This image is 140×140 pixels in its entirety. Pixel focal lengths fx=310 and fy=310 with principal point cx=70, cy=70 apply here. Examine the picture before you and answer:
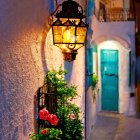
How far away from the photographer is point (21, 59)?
12.0 ft

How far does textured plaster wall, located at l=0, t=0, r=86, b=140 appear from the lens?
3262 millimetres

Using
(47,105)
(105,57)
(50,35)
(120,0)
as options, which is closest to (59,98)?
(47,105)

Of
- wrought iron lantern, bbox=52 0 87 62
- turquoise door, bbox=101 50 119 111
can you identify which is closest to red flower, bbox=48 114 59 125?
wrought iron lantern, bbox=52 0 87 62

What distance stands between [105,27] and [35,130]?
755 centimetres

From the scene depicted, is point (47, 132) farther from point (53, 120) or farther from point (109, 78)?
point (109, 78)

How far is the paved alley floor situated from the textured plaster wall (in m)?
5.25

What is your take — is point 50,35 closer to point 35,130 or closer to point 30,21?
point 30,21

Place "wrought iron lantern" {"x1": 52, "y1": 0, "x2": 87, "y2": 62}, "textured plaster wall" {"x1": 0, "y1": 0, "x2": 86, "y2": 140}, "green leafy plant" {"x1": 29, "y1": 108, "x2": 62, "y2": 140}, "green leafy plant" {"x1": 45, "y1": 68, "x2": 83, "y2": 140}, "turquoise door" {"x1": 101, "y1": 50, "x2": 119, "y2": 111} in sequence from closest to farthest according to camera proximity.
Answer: "textured plaster wall" {"x1": 0, "y1": 0, "x2": 86, "y2": 140}
"green leafy plant" {"x1": 29, "y1": 108, "x2": 62, "y2": 140}
"green leafy plant" {"x1": 45, "y1": 68, "x2": 83, "y2": 140}
"wrought iron lantern" {"x1": 52, "y1": 0, "x2": 87, "y2": 62}
"turquoise door" {"x1": 101, "y1": 50, "x2": 119, "y2": 111}

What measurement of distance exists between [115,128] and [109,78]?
250cm

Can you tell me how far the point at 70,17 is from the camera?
420cm

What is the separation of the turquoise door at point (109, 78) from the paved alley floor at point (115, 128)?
501 millimetres

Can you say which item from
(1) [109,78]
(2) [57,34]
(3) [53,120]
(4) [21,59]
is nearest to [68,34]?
(2) [57,34]

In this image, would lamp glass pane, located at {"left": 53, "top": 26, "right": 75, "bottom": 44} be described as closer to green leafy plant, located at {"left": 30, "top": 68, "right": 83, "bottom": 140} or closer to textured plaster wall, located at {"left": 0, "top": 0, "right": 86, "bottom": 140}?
textured plaster wall, located at {"left": 0, "top": 0, "right": 86, "bottom": 140}

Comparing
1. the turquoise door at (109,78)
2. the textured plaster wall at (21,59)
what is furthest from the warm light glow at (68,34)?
the turquoise door at (109,78)
